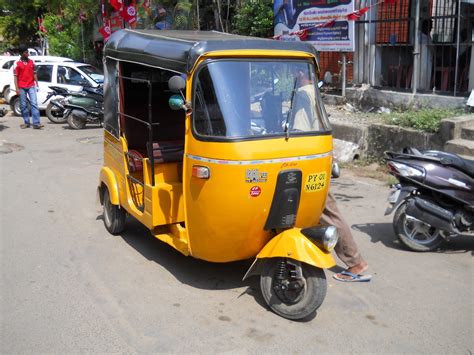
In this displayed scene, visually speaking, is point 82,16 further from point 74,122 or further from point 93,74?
point 74,122

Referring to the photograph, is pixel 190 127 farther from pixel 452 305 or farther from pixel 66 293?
pixel 452 305

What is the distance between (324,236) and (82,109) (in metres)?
11.1

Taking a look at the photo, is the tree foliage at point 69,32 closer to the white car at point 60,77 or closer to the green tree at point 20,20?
the green tree at point 20,20

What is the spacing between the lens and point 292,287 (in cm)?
422

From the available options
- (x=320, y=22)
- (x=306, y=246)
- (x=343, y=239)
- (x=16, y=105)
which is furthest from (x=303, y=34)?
(x=16, y=105)

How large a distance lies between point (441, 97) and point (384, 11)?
8.33ft

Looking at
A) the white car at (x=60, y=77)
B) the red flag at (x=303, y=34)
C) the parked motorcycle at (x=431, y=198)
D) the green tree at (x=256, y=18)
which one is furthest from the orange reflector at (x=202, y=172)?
A: the white car at (x=60, y=77)

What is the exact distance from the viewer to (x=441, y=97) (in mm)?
9797

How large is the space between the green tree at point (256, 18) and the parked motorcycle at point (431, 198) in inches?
358

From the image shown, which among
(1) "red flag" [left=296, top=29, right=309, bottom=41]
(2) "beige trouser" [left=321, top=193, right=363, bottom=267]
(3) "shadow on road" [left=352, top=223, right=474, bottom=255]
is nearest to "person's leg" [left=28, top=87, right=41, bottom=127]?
(1) "red flag" [left=296, top=29, right=309, bottom=41]

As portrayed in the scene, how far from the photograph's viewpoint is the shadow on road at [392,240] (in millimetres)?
5739

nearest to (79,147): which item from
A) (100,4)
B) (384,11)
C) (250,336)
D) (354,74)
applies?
(354,74)

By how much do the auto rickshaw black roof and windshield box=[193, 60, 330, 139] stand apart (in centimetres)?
12

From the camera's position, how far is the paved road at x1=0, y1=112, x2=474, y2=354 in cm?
390
